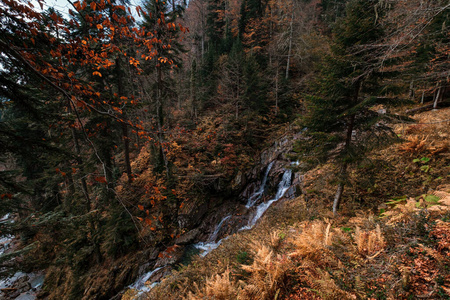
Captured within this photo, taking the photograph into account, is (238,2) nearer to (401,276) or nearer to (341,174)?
(341,174)

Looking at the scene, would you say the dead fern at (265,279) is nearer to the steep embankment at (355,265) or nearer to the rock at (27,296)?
the steep embankment at (355,265)

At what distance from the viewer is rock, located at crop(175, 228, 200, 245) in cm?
1005

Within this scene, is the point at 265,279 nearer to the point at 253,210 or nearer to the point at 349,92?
the point at 349,92

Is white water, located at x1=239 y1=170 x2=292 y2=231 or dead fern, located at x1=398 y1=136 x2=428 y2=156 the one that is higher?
dead fern, located at x1=398 y1=136 x2=428 y2=156

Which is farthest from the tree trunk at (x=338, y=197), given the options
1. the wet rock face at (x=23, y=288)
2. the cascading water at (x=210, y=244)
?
the wet rock face at (x=23, y=288)

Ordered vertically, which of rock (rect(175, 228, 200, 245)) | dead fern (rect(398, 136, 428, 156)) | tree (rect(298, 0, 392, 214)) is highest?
tree (rect(298, 0, 392, 214))

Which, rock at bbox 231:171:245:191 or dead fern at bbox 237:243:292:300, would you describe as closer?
dead fern at bbox 237:243:292:300

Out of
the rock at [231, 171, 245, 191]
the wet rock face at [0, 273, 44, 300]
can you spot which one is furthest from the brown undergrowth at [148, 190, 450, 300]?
the wet rock face at [0, 273, 44, 300]

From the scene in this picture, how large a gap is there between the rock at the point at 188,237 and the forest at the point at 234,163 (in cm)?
12

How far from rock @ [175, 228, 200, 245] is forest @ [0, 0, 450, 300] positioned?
12 centimetres

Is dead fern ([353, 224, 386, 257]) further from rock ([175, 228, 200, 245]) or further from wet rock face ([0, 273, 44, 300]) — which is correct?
wet rock face ([0, 273, 44, 300])

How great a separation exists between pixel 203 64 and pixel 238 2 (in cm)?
1769

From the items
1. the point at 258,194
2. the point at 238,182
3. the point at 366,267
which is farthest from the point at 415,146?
the point at 238,182

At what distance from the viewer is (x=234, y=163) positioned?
13.0m
